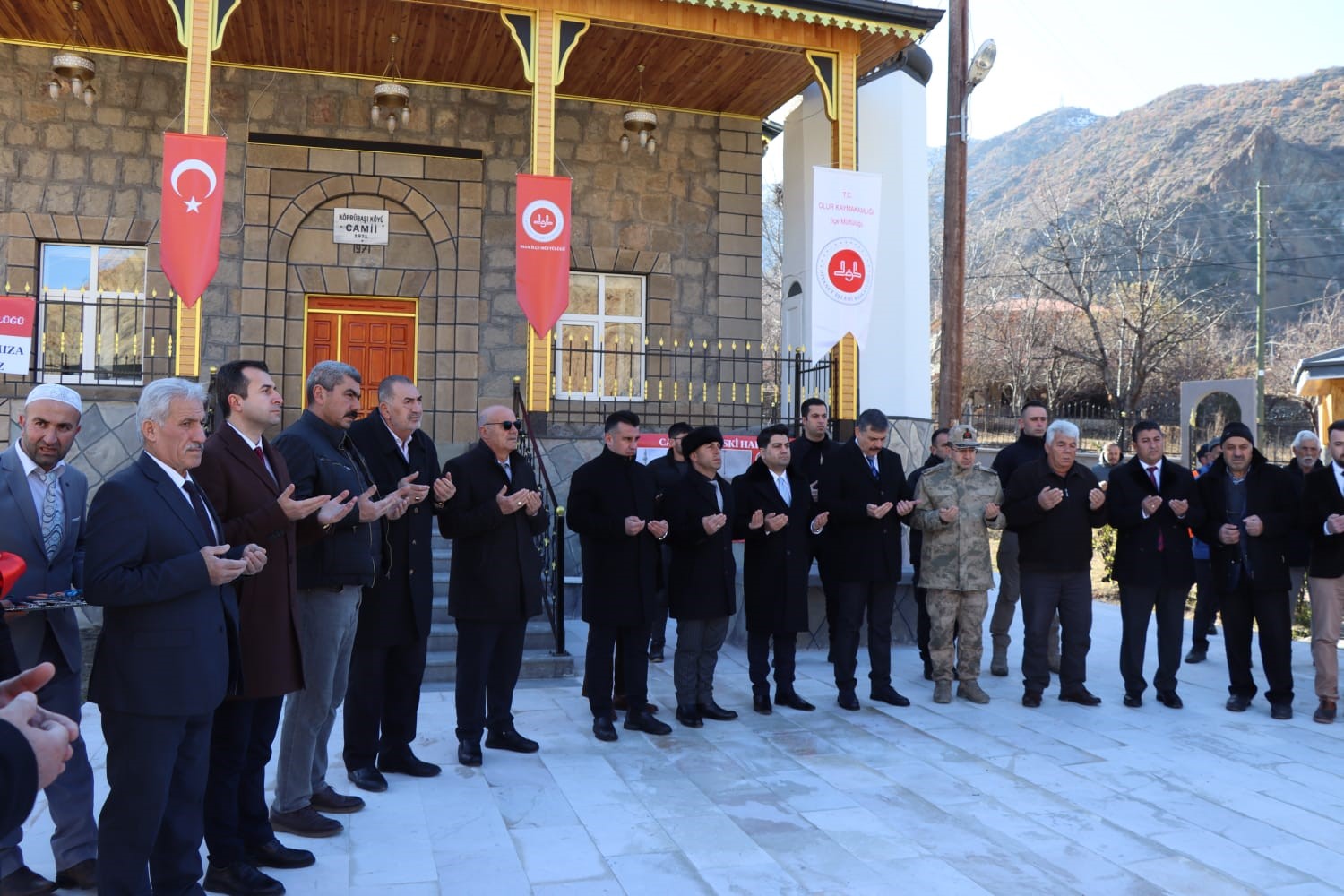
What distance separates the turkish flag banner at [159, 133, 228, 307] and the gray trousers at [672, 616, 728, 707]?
5.26 m

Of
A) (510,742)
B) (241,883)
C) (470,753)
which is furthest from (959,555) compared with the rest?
(241,883)

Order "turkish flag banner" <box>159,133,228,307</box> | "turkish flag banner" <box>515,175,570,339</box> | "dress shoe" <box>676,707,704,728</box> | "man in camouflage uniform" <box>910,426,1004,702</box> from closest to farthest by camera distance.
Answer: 1. "dress shoe" <box>676,707,704,728</box>
2. "man in camouflage uniform" <box>910,426,1004,702</box>
3. "turkish flag banner" <box>159,133,228,307</box>
4. "turkish flag banner" <box>515,175,570,339</box>

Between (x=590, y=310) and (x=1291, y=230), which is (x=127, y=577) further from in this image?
(x=1291, y=230)

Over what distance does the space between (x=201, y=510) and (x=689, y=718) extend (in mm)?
3526

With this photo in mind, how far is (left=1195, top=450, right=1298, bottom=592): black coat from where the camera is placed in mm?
6691

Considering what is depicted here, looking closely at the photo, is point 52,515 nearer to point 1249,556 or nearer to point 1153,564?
point 1153,564

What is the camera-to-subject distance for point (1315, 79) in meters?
80.2

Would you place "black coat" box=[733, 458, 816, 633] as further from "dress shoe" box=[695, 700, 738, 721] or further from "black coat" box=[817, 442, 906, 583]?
"dress shoe" box=[695, 700, 738, 721]

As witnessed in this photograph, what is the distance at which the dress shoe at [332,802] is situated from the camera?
461 cm

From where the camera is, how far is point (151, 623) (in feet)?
10.5

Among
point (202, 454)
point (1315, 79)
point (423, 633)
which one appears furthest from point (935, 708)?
point (1315, 79)

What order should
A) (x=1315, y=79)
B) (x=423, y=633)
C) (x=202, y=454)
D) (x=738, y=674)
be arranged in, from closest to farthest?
(x=202, y=454) → (x=423, y=633) → (x=738, y=674) → (x=1315, y=79)

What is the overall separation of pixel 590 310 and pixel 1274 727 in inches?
319

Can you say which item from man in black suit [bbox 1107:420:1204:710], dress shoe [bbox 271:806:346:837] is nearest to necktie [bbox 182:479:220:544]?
dress shoe [bbox 271:806:346:837]
